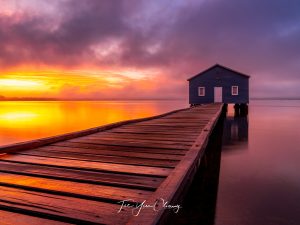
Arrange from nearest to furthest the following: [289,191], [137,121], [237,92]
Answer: [289,191], [137,121], [237,92]

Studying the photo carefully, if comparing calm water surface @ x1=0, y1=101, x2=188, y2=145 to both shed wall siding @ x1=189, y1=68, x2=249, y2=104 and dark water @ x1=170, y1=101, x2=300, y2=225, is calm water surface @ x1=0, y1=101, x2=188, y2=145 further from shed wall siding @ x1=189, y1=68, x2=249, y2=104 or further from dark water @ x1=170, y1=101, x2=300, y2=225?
dark water @ x1=170, y1=101, x2=300, y2=225

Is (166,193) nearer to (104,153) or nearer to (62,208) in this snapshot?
(62,208)

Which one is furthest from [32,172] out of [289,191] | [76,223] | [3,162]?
[289,191]

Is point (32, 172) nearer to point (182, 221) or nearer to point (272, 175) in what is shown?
point (182, 221)

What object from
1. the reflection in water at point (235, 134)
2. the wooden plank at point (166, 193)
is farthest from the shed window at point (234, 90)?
the wooden plank at point (166, 193)

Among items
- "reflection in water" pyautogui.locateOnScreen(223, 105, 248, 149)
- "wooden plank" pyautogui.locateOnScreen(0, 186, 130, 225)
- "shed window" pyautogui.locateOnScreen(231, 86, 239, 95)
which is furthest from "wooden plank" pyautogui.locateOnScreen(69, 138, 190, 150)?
"shed window" pyautogui.locateOnScreen(231, 86, 239, 95)

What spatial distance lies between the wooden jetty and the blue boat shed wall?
1165 inches

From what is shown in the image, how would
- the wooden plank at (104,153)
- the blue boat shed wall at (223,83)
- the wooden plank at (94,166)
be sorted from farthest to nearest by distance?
the blue boat shed wall at (223,83)
the wooden plank at (104,153)
the wooden plank at (94,166)

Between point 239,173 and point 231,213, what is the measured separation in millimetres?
3491

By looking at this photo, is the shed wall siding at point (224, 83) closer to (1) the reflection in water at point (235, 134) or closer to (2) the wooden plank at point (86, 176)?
(1) the reflection in water at point (235, 134)

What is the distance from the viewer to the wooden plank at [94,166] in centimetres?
340

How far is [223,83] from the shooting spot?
33.2 meters

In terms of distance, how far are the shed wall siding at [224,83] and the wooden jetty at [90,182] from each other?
29.6 meters

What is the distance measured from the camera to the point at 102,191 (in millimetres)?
2717
